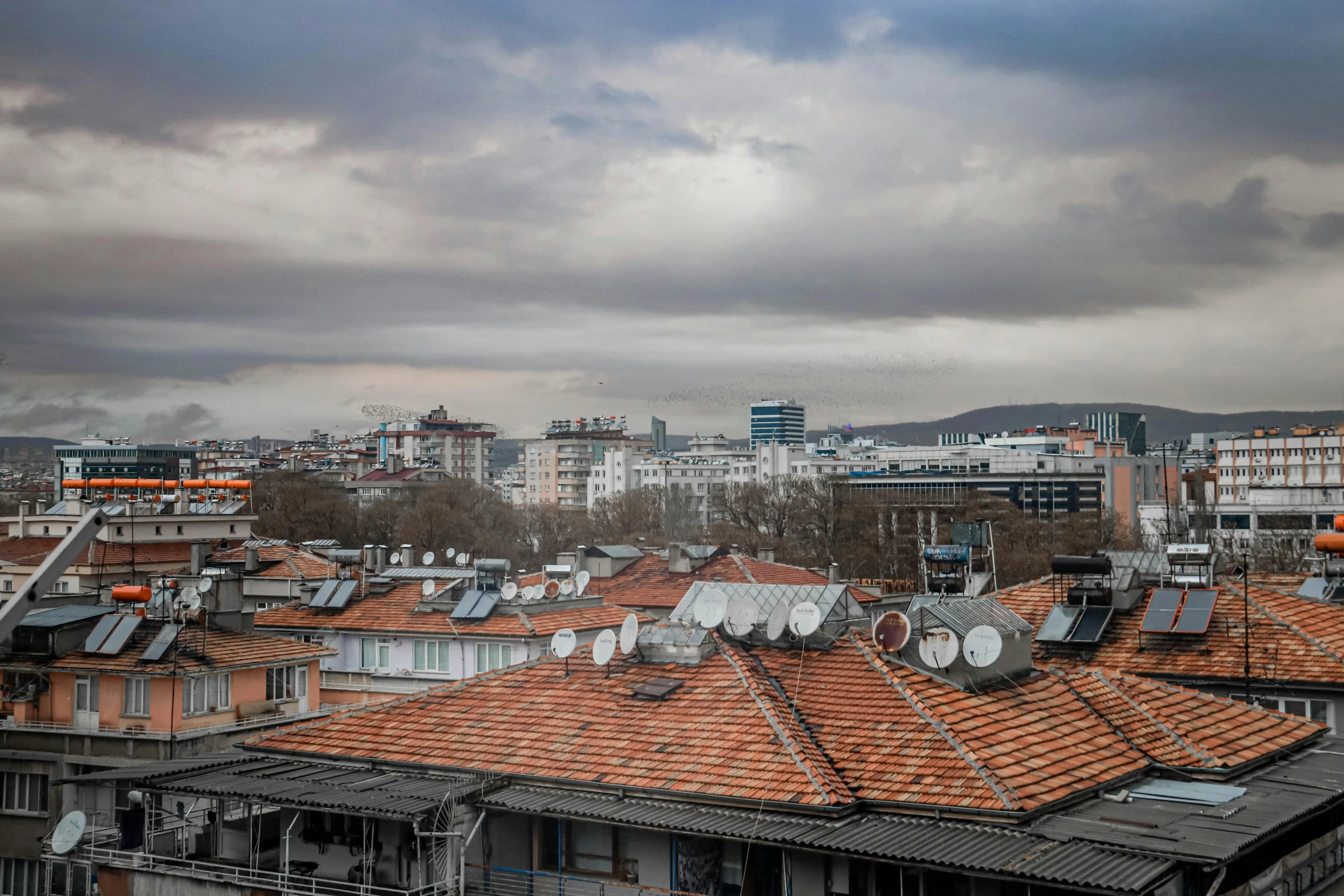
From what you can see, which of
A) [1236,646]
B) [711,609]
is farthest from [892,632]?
[1236,646]

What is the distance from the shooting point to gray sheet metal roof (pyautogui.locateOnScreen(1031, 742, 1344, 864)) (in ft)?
61.8

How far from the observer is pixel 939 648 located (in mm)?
25484

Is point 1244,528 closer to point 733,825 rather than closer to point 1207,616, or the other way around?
point 1207,616

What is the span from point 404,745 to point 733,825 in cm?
843

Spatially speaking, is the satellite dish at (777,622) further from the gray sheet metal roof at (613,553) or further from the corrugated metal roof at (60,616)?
the gray sheet metal roof at (613,553)

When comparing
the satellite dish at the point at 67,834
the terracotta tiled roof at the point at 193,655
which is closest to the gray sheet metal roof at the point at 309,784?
the satellite dish at the point at 67,834

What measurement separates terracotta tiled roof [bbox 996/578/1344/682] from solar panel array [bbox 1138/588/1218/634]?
31cm

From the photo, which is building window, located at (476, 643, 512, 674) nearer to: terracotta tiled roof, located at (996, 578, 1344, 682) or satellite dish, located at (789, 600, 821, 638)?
terracotta tiled roof, located at (996, 578, 1344, 682)

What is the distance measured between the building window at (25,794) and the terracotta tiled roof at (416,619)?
12118mm

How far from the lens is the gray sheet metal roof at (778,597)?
28.4m

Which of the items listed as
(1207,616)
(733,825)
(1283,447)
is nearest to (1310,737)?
(1207,616)

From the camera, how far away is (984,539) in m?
46.5

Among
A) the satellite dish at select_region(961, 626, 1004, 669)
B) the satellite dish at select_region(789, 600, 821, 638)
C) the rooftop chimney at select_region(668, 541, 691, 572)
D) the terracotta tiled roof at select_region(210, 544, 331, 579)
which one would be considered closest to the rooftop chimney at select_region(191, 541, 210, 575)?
the terracotta tiled roof at select_region(210, 544, 331, 579)

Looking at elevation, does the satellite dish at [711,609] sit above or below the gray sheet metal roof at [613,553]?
above
